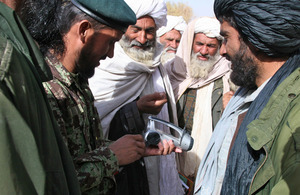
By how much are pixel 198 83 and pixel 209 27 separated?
0.83 metres

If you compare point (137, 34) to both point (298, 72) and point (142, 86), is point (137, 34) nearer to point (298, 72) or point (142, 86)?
point (142, 86)

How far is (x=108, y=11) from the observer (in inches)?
65.3

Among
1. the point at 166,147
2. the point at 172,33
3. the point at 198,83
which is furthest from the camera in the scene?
the point at 172,33

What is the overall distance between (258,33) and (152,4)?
6.09ft

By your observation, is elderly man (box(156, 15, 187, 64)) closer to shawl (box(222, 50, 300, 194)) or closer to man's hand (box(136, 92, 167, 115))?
man's hand (box(136, 92, 167, 115))

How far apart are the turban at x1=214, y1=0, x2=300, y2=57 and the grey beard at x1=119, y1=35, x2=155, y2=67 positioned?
1589 mm

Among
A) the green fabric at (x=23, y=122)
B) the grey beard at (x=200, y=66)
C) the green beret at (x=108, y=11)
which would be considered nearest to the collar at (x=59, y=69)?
the green beret at (x=108, y=11)

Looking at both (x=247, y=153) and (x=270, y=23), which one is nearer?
(x=247, y=153)

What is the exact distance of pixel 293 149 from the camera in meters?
1.15

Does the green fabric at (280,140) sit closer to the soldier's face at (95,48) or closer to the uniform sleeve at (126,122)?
the soldier's face at (95,48)

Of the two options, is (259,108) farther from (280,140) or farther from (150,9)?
(150,9)

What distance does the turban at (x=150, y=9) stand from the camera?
318cm

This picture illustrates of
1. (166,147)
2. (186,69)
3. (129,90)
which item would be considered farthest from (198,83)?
(166,147)

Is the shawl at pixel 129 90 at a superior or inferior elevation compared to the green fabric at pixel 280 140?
inferior
